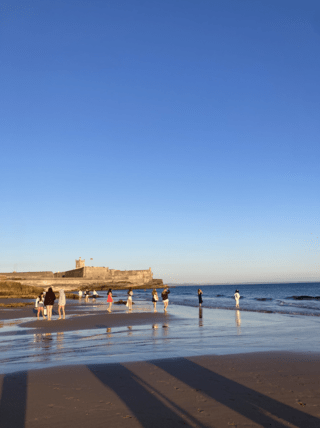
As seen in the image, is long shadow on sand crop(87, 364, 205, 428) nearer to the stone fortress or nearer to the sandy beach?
the sandy beach

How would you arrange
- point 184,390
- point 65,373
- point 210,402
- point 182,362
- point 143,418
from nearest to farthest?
point 143,418 < point 210,402 < point 184,390 < point 65,373 < point 182,362

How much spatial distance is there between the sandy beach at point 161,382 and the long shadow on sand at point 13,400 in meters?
0.02

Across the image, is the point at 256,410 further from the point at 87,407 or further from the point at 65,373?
the point at 65,373

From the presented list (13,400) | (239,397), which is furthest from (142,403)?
(13,400)

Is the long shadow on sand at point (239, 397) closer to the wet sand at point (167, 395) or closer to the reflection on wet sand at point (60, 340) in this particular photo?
the wet sand at point (167, 395)

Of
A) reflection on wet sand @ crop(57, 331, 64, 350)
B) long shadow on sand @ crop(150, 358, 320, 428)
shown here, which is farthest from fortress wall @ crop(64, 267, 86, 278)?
long shadow on sand @ crop(150, 358, 320, 428)

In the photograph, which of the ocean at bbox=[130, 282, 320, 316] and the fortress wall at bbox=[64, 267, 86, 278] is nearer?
the ocean at bbox=[130, 282, 320, 316]

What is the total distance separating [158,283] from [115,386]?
383 ft

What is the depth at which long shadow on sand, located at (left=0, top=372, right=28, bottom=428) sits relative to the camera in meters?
4.95

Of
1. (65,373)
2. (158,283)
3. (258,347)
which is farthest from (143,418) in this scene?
(158,283)

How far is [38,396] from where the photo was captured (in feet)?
19.8

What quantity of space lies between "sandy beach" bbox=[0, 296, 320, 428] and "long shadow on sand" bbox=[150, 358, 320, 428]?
2cm

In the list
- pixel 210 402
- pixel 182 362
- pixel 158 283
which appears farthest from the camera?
pixel 158 283

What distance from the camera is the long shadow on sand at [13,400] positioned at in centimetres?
495
